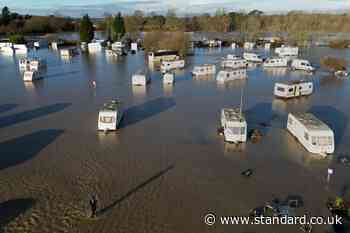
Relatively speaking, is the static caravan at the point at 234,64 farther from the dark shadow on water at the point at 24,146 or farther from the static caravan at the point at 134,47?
the dark shadow on water at the point at 24,146

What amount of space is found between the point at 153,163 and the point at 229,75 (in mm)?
13905

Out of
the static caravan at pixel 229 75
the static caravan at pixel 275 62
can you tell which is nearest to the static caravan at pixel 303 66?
the static caravan at pixel 275 62

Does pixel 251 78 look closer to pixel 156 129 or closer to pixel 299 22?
pixel 156 129

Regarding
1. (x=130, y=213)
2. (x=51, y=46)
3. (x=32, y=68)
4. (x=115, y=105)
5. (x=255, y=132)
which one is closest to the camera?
(x=130, y=213)

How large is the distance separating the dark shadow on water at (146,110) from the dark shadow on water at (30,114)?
3539 millimetres

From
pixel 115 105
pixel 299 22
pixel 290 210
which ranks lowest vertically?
pixel 290 210

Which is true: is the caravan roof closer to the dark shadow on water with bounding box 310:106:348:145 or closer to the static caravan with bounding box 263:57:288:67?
the dark shadow on water with bounding box 310:106:348:145

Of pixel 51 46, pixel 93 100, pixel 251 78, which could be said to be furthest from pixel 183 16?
pixel 93 100

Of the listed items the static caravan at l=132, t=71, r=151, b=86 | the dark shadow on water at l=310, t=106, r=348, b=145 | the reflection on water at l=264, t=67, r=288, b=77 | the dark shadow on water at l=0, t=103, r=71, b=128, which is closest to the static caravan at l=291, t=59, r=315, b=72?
the reflection on water at l=264, t=67, r=288, b=77

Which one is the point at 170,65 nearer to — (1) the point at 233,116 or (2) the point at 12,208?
(1) the point at 233,116

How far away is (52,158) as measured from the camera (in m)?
10.3

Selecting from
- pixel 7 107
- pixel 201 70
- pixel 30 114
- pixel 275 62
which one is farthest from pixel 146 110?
pixel 275 62

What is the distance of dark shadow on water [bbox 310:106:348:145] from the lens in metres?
12.6

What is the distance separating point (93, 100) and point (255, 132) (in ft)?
29.8
